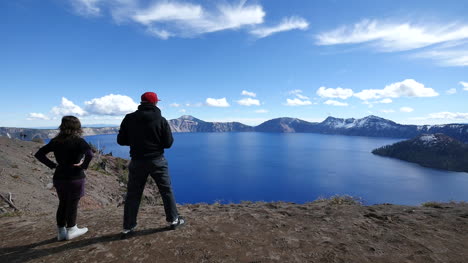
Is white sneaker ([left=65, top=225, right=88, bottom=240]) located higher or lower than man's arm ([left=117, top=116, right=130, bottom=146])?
lower

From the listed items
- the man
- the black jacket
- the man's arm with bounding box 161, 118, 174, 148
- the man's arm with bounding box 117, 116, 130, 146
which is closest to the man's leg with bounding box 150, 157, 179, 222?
the man

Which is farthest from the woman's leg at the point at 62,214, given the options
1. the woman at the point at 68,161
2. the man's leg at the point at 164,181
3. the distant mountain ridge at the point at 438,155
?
the distant mountain ridge at the point at 438,155

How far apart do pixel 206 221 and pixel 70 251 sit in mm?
2997

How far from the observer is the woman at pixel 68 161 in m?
4.83

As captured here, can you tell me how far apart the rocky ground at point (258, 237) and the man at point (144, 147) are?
34.3 inches

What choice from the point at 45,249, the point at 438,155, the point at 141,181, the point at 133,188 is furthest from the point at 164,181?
the point at 438,155

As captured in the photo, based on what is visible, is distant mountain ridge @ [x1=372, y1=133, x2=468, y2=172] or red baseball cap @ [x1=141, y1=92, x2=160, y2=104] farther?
distant mountain ridge @ [x1=372, y1=133, x2=468, y2=172]

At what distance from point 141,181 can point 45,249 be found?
2.28 metres

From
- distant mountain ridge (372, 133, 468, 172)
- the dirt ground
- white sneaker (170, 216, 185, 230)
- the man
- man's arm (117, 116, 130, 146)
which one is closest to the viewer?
the dirt ground

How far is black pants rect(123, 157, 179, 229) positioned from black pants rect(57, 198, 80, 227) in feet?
3.61

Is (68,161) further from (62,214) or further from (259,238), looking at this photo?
(259,238)

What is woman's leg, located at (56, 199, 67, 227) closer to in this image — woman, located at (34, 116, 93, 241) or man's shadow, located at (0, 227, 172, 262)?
woman, located at (34, 116, 93, 241)

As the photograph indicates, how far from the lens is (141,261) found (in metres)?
4.34

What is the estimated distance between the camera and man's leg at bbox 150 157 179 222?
5.09 meters
